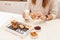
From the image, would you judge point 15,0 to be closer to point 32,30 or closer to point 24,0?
point 24,0

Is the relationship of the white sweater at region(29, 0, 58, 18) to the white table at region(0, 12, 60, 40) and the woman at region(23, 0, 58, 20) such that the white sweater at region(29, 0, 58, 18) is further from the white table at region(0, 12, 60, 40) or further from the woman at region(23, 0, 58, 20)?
the white table at region(0, 12, 60, 40)

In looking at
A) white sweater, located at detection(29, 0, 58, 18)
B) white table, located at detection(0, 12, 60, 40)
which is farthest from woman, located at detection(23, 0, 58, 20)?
white table, located at detection(0, 12, 60, 40)

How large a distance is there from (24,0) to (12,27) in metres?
0.78

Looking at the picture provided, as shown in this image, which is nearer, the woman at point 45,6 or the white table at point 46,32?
the white table at point 46,32

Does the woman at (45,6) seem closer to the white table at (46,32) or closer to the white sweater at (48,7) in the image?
the white sweater at (48,7)

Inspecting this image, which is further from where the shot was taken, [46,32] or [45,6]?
[45,6]

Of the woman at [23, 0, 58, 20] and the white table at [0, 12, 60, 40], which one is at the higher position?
the woman at [23, 0, 58, 20]

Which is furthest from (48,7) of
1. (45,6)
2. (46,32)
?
(46,32)

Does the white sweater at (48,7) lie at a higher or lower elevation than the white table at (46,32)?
higher

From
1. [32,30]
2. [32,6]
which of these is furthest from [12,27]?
[32,6]

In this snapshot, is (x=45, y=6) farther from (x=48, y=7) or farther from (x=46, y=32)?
(x=46, y=32)

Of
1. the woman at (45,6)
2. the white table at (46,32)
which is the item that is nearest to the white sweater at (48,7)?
the woman at (45,6)

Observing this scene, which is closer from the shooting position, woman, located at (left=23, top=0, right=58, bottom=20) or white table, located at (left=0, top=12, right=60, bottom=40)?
white table, located at (left=0, top=12, right=60, bottom=40)

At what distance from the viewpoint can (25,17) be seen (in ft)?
3.44
